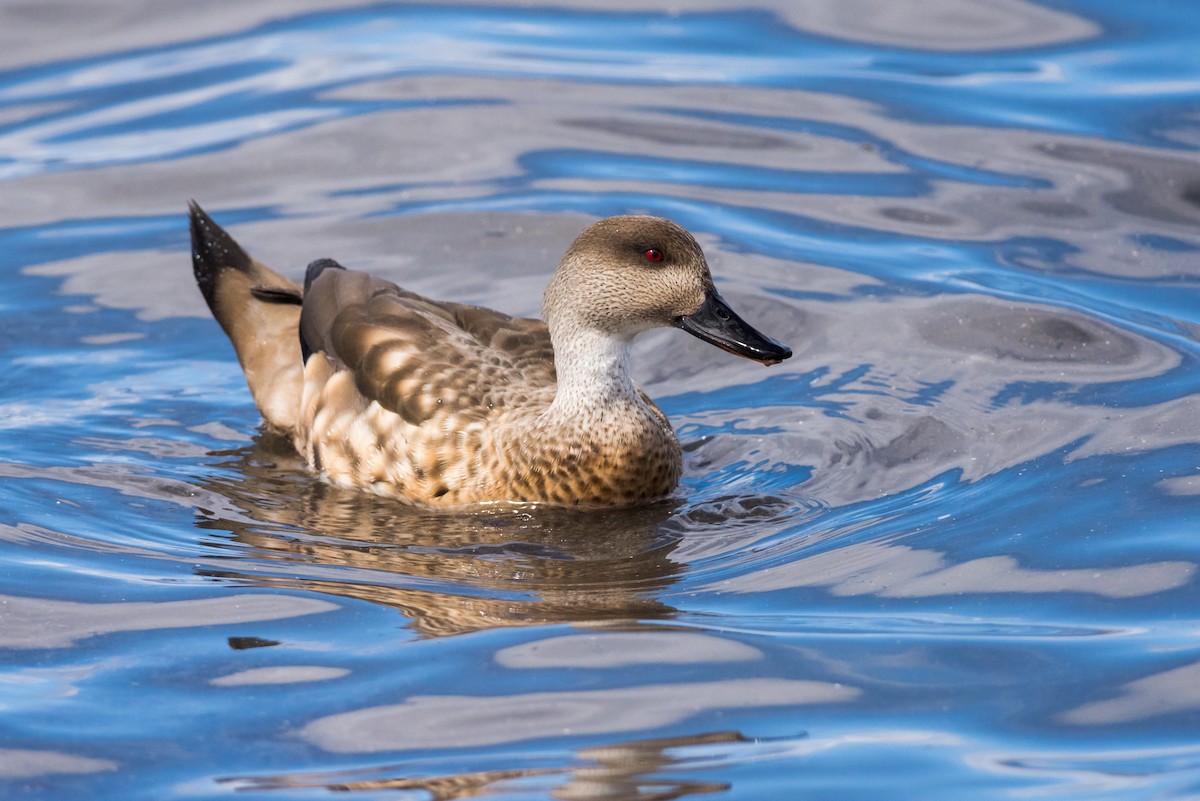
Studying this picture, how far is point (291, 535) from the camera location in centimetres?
737

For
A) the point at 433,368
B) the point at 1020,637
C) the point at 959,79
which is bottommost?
the point at 1020,637

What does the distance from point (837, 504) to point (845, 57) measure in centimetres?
737

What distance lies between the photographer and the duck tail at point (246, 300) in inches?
356

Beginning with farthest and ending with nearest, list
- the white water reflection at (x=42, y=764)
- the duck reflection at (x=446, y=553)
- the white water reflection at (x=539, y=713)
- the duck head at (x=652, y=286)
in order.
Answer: the duck head at (x=652, y=286)
the duck reflection at (x=446, y=553)
the white water reflection at (x=539, y=713)
the white water reflection at (x=42, y=764)

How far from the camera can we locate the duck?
299 inches

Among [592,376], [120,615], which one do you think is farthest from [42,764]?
[592,376]

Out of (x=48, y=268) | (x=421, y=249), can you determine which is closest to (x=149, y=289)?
(x=48, y=268)

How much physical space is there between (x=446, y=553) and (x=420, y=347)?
53.7 inches

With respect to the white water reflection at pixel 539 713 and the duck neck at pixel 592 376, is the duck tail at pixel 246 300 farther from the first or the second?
the white water reflection at pixel 539 713

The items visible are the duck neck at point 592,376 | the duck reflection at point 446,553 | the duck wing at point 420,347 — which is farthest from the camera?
the duck wing at point 420,347

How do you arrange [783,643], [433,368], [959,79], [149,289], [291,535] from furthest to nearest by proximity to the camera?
[959,79], [149,289], [433,368], [291,535], [783,643]

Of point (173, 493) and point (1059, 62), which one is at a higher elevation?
point (1059, 62)

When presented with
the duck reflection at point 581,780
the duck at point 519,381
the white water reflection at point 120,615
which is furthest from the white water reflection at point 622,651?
the duck at point 519,381

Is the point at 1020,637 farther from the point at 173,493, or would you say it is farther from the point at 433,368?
the point at 173,493
